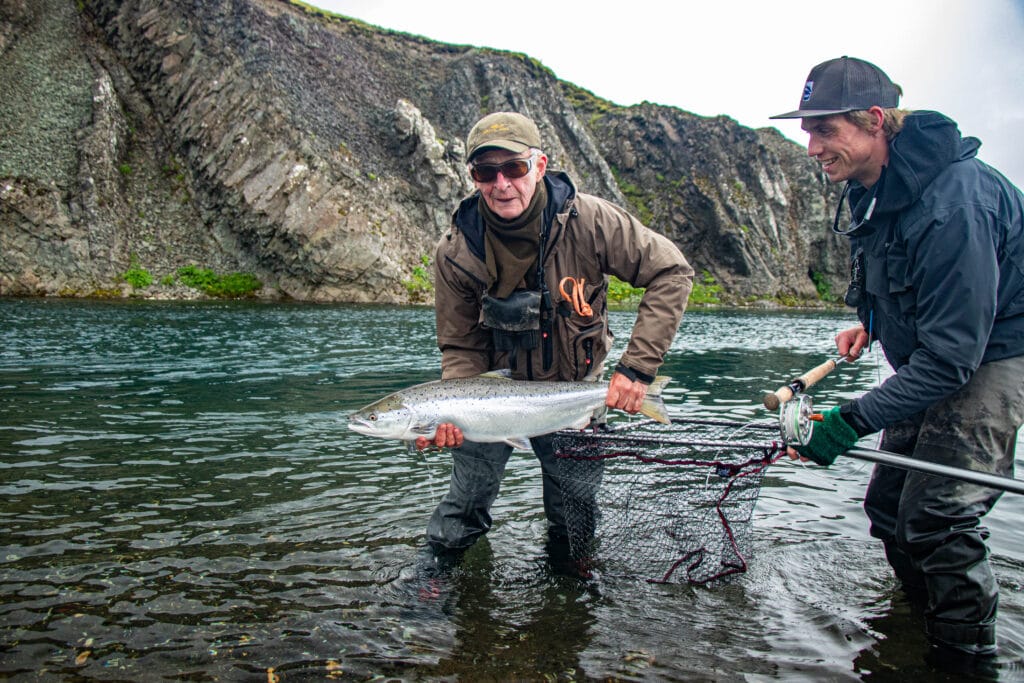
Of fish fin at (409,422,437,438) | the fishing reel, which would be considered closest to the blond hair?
the fishing reel

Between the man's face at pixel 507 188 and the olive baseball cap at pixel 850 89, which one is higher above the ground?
the olive baseball cap at pixel 850 89

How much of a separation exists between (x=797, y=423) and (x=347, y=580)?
368 cm

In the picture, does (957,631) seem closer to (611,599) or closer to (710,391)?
(611,599)

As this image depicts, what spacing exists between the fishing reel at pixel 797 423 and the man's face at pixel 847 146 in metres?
1.60

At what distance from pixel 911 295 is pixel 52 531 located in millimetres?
7308

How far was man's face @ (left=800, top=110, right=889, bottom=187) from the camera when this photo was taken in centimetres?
418

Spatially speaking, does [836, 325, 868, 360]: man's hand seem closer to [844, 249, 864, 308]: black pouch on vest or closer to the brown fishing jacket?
[844, 249, 864, 308]: black pouch on vest

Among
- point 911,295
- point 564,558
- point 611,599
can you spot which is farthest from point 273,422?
point 911,295

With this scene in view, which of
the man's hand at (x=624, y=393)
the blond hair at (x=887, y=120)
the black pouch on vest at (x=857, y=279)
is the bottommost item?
the man's hand at (x=624, y=393)

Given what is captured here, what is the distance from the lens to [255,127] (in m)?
48.9

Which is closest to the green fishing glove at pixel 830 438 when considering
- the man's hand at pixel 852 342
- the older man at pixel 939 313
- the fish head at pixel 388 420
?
the older man at pixel 939 313

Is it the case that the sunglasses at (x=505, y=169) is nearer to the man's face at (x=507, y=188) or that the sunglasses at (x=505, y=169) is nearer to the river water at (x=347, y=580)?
the man's face at (x=507, y=188)

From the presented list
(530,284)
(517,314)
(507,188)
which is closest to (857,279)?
(530,284)

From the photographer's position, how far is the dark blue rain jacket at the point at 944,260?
3631 mm
